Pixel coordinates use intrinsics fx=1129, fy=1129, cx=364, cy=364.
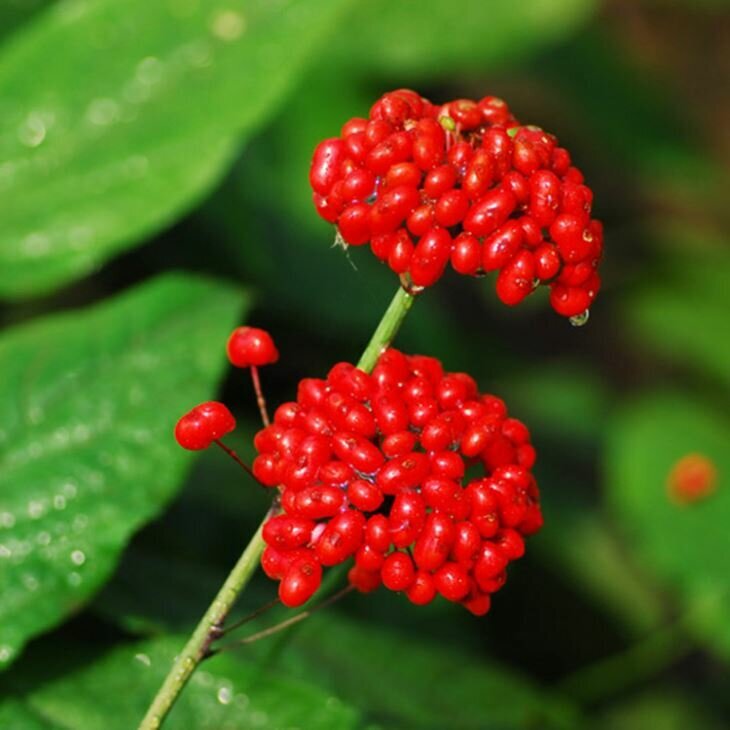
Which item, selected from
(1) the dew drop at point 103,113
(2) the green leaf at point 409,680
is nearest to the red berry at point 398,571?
(2) the green leaf at point 409,680

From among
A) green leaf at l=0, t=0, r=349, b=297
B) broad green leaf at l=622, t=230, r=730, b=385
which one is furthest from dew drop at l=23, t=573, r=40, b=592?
broad green leaf at l=622, t=230, r=730, b=385

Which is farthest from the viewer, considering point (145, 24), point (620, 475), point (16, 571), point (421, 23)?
point (421, 23)

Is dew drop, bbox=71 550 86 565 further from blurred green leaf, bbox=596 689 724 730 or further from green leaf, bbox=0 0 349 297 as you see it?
blurred green leaf, bbox=596 689 724 730

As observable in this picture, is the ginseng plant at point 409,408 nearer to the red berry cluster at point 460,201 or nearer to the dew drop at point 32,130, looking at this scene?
the red berry cluster at point 460,201

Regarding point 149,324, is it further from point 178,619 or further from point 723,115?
point 723,115

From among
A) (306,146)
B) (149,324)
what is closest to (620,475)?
(306,146)

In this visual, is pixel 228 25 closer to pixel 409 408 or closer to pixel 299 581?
pixel 409 408

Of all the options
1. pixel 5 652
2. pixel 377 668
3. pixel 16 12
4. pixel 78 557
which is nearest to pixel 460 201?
pixel 78 557
